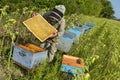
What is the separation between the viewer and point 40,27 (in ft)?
22.0

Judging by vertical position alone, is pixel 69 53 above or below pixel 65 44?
below

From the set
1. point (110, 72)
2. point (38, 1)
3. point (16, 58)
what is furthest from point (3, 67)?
point (38, 1)

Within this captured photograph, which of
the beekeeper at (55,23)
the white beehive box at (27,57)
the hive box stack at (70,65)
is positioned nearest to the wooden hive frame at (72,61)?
the hive box stack at (70,65)

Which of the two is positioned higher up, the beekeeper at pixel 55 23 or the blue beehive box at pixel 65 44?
the beekeeper at pixel 55 23

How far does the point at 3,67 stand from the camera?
6.56 meters

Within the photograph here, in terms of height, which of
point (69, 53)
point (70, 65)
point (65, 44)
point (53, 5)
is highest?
point (70, 65)

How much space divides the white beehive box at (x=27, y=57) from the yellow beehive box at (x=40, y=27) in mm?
340

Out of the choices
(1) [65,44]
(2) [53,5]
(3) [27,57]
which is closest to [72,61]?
(3) [27,57]

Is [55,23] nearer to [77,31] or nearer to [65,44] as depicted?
[65,44]

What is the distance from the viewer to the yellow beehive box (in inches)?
257

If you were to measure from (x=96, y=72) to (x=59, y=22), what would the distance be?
1.33 meters

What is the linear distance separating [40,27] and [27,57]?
0.73m

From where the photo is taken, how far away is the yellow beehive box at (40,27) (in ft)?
21.4

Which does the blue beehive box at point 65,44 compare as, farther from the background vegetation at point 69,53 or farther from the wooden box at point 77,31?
the wooden box at point 77,31
